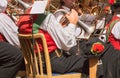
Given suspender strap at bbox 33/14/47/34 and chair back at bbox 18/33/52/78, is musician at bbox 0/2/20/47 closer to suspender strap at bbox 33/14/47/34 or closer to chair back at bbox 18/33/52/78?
chair back at bbox 18/33/52/78

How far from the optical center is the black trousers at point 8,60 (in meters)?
4.20

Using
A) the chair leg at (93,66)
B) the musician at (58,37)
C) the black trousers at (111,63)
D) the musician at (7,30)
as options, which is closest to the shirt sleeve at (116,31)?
the black trousers at (111,63)

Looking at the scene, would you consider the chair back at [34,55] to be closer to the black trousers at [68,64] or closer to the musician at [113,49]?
the black trousers at [68,64]

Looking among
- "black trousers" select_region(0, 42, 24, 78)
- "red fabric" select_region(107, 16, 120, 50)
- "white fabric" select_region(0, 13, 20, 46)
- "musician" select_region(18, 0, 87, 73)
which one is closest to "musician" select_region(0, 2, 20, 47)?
"white fabric" select_region(0, 13, 20, 46)

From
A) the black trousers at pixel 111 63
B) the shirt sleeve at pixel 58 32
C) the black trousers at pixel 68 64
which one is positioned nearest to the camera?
the shirt sleeve at pixel 58 32

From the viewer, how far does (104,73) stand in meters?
4.44

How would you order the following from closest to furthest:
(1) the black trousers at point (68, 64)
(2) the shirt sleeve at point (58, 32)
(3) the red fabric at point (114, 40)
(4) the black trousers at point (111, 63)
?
(2) the shirt sleeve at point (58, 32)
(1) the black trousers at point (68, 64)
(4) the black trousers at point (111, 63)
(3) the red fabric at point (114, 40)

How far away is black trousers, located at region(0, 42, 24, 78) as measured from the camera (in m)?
4.20

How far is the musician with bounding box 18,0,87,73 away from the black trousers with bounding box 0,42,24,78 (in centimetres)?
22

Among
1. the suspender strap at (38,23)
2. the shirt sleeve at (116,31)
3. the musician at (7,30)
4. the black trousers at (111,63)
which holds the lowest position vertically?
the black trousers at (111,63)

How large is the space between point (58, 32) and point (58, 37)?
0.05 m

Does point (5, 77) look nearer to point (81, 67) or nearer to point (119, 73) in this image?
point (81, 67)

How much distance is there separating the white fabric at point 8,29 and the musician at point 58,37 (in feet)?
0.63

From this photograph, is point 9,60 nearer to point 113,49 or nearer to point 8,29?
point 8,29
